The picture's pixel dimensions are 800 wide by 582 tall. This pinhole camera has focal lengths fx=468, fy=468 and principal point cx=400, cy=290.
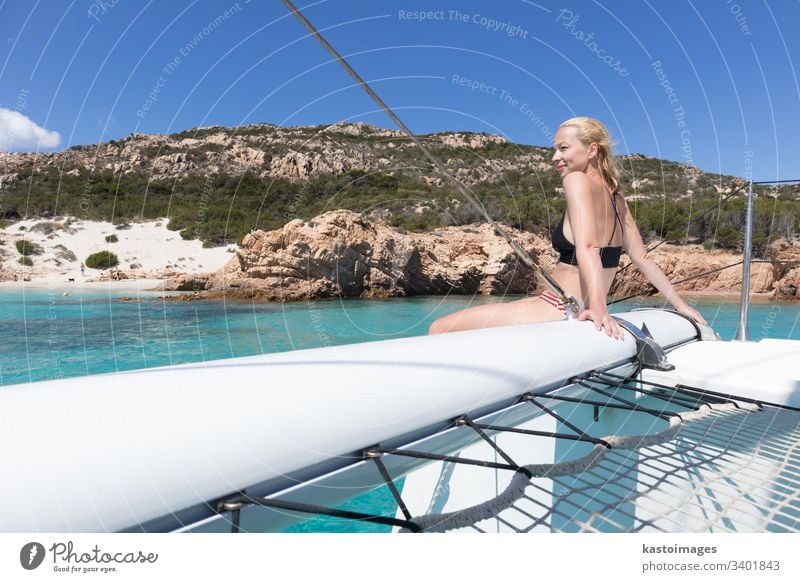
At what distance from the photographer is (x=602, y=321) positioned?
1312 millimetres

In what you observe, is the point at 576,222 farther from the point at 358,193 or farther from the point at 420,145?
the point at 358,193

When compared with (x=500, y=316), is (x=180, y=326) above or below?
below

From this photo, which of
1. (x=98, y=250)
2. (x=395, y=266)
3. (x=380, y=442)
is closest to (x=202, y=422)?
(x=380, y=442)

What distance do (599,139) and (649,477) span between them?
1143mm

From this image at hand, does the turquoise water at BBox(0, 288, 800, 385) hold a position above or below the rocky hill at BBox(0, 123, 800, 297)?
below

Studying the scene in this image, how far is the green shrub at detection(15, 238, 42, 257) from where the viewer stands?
399 inches

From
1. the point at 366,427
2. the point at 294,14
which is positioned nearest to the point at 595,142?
the point at 294,14

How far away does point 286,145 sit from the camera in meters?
4.63

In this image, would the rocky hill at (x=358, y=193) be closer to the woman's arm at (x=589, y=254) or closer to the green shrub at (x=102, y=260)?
the woman's arm at (x=589, y=254)

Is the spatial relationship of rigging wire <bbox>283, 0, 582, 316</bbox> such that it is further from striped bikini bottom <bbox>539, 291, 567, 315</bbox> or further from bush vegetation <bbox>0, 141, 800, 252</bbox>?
bush vegetation <bbox>0, 141, 800, 252</bbox>

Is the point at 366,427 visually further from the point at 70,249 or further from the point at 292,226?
the point at 70,249

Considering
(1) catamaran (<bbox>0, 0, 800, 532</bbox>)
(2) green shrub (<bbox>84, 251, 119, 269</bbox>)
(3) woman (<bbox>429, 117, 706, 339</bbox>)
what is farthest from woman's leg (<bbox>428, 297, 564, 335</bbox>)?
(2) green shrub (<bbox>84, 251, 119, 269</bbox>)

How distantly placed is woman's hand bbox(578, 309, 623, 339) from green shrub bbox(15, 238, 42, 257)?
12233 mm
